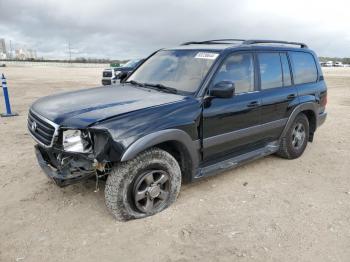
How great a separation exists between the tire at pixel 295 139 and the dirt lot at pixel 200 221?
39 centimetres

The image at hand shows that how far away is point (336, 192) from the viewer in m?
4.34

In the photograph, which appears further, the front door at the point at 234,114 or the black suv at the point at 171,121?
the front door at the point at 234,114

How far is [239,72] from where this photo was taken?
429cm

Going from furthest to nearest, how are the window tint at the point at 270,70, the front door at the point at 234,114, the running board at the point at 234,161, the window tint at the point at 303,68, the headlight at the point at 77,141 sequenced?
the window tint at the point at 303,68 → the window tint at the point at 270,70 → the running board at the point at 234,161 → the front door at the point at 234,114 → the headlight at the point at 77,141

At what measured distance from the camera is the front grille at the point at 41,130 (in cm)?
331

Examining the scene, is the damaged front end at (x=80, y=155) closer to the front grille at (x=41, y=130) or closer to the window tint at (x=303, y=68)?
the front grille at (x=41, y=130)

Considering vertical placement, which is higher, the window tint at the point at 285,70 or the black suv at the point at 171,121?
the window tint at the point at 285,70

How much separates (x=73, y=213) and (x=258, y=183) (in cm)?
251

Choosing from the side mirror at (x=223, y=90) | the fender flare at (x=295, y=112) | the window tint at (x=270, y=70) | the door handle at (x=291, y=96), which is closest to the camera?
the side mirror at (x=223, y=90)

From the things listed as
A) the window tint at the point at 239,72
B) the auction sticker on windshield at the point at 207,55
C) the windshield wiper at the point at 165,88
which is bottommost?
the windshield wiper at the point at 165,88

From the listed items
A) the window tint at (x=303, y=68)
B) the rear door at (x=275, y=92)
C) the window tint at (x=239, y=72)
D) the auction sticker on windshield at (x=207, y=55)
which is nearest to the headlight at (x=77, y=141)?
the window tint at (x=239, y=72)

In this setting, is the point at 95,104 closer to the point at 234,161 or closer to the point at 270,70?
the point at 234,161

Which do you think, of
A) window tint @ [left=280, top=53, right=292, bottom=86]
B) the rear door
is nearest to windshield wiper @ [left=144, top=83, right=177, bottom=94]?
the rear door

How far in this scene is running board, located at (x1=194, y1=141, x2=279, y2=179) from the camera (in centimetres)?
401
